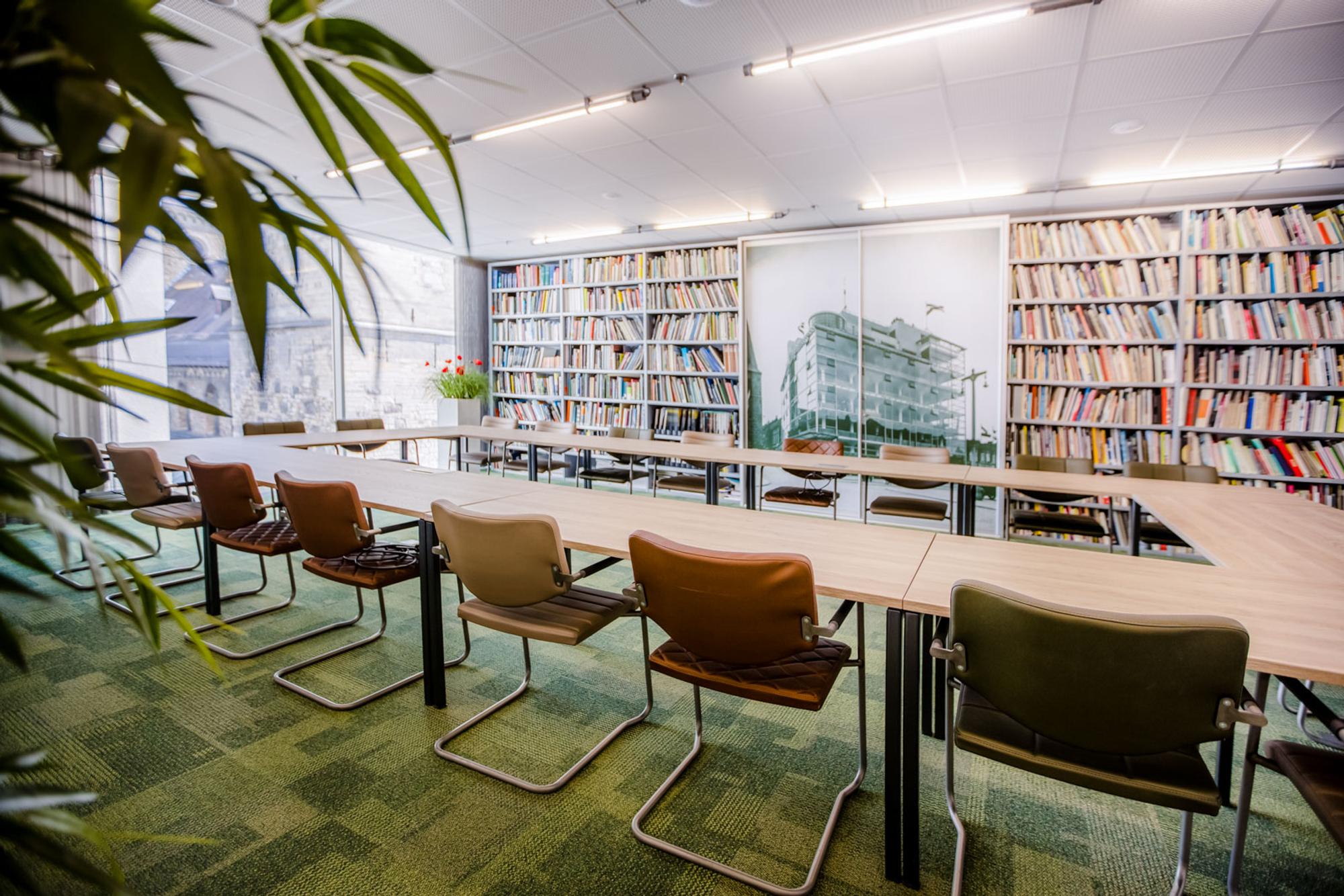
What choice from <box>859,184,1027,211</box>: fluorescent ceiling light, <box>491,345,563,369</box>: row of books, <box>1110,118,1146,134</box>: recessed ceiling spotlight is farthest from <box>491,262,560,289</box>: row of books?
<box>1110,118,1146,134</box>: recessed ceiling spotlight

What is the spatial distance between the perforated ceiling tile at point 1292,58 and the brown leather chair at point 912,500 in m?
2.43

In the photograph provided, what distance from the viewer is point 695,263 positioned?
7.04 metres

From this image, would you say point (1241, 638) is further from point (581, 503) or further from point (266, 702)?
point (266, 702)

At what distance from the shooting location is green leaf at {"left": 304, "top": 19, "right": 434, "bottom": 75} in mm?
585

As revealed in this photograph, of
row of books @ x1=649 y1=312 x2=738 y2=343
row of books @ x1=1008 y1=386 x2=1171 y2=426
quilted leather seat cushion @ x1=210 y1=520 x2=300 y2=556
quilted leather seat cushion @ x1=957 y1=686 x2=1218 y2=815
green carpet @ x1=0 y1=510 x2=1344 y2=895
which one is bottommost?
green carpet @ x1=0 y1=510 x2=1344 y2=895

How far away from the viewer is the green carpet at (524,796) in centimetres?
173

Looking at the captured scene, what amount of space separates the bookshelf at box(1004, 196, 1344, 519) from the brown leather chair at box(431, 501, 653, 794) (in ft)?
15.9

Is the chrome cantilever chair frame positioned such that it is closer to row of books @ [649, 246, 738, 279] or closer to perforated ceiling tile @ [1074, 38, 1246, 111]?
perforated ceiling tile @ [1074, 38, 1246, 111]

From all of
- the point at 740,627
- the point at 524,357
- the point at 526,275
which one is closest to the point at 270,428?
the point at 524,357

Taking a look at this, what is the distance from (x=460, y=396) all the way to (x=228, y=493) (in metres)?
4.28

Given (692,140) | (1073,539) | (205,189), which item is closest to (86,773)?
(205,189)

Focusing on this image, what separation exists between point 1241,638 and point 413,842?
2.01 meters

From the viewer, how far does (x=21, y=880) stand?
1.59ft

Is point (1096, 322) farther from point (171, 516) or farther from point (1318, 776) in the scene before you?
point (171, 516)
